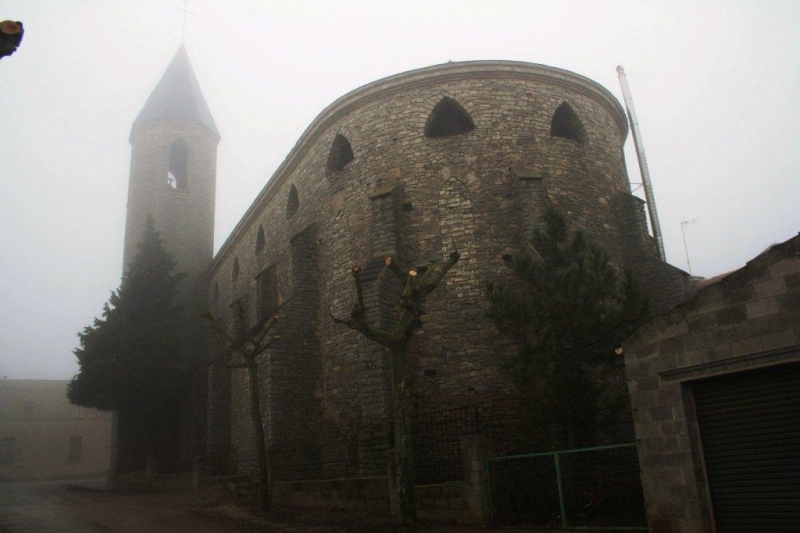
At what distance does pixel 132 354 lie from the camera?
23.1 metres

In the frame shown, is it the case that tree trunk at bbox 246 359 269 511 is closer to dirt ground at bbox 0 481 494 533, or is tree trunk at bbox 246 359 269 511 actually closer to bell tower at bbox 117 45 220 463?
dirt ground at bbox 0 481 494 533

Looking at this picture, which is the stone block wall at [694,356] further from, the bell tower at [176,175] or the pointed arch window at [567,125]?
the bell tower at [176,175]

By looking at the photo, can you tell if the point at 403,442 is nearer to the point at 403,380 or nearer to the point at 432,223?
the point at 403,380

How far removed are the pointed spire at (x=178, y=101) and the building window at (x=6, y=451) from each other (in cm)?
2526

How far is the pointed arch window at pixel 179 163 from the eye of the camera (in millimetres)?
32750

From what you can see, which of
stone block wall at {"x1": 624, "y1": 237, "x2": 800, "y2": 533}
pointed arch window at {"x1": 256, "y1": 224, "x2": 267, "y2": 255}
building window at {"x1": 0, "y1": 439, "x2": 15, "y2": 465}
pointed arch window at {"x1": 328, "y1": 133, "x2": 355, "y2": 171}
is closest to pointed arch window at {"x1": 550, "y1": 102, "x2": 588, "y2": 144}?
pointed arch window at {"x1": 328, "y1": 133, "x2": 355, "y2": 171}

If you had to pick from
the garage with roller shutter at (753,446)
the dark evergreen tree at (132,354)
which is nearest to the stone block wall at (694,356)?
the garage with roller shutter at (753,446)

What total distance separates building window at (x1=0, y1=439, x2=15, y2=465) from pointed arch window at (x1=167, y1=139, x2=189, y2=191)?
23.9m

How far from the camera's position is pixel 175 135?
32.7m

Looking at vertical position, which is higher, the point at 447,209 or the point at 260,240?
the point at 260,240

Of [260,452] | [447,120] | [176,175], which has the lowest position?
[260,452]

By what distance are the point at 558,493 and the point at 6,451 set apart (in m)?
44.4

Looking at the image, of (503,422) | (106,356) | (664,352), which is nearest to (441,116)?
(503,422)

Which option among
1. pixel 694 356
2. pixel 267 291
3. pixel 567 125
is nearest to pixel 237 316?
pixel 267 291
